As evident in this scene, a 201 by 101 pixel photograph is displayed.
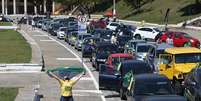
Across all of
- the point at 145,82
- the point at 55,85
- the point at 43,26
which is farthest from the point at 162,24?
the point at 145,82

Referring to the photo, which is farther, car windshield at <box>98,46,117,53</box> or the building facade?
the building facade

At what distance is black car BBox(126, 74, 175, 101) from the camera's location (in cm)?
1717

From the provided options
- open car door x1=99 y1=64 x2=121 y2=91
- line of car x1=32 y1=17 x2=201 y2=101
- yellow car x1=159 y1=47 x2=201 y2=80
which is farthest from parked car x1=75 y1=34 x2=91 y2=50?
open car door x1=99 y1=64 x2=121 y2=91

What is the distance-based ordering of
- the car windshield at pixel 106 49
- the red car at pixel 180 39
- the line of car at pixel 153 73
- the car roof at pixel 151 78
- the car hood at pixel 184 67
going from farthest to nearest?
the red car at pixel 180 39 → the car windshield at pixel 106 49 → the car hood at pixel 184 67 → the car roof at pixel 151 78 → the line of car at pixel 153 73

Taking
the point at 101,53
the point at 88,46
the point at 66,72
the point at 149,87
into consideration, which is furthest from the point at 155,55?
the point at 88,46

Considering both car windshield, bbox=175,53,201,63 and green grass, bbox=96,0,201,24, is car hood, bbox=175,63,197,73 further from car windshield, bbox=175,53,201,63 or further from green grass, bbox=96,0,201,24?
green grass, bbox=96,0,201,24

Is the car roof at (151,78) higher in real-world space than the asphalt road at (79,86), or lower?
higher

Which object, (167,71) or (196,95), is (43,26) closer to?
(167,71)

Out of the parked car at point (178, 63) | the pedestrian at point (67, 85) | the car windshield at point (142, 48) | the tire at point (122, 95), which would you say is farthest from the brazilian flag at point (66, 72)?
the car windshield at point (142, 48)

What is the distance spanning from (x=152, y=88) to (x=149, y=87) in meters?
0.11

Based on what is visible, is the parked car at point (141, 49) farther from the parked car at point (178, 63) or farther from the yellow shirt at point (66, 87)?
the yellow shirt at point (66, 87)

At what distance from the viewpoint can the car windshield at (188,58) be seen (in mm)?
23812

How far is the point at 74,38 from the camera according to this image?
5488 centimetres

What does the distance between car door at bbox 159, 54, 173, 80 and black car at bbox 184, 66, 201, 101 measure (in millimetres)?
4349
